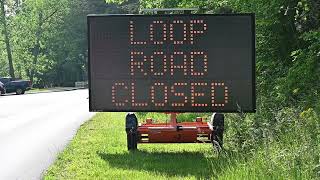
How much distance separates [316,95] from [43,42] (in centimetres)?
6970

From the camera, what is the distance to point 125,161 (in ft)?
34.0

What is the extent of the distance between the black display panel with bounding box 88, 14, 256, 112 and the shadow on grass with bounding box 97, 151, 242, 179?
92cm

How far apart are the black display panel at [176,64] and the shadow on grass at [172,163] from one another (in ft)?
3.03

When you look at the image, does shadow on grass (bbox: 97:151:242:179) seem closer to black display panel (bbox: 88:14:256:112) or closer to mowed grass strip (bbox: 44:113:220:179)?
mowed grass strip (bbox: 44:113:220:179)

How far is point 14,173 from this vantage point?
9727mm

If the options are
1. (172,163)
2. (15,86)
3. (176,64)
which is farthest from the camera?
(15,86)

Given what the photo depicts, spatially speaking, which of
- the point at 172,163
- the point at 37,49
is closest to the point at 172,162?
the point at 172,163

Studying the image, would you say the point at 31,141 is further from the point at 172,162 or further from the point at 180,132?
the point at 172,162

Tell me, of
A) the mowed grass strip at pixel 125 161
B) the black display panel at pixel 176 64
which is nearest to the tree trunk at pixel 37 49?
the mowed grass strip at pixel 125 161

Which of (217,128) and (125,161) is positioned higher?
(217,128)

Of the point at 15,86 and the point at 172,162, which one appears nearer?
the point at 172,162

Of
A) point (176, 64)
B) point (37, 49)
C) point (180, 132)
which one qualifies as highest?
point (37, 49)

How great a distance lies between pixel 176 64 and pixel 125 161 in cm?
206

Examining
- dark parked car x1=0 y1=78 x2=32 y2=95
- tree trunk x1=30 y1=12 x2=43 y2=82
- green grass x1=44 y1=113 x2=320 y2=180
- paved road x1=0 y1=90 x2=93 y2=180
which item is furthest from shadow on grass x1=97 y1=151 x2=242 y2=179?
tree trunk x1=30 y1=12 x2=43 y2=82
